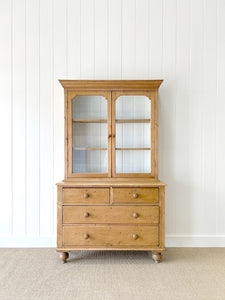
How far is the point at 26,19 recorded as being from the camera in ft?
8.81

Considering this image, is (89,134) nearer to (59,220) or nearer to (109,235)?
(59,220)

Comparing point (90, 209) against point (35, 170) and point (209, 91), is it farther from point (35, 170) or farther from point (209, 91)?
point (209, 91)

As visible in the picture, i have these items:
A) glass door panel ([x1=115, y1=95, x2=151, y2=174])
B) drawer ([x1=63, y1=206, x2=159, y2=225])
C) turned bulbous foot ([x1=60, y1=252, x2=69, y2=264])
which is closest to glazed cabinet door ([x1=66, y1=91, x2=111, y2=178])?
glass door panel ([x1=115, y1=95, x2=151, y2=174])

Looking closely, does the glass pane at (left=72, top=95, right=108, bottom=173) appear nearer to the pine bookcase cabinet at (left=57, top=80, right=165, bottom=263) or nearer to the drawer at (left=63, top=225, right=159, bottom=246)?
the pine bookcase cabinet at (left=57, top=80, right=165, bottom=263)

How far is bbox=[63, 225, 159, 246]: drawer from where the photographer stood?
7.21 ft

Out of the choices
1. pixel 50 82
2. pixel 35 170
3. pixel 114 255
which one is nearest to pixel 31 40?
pixel 50 82

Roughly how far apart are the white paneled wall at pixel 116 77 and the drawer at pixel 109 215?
0.55 metres

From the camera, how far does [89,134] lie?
2.41 m

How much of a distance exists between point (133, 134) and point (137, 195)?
24.5 inches

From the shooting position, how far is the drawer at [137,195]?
87.0 inches

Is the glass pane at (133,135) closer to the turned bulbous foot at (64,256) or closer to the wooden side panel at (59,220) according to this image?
the wooden side panel at (59,220)

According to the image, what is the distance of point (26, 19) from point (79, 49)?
697 mm

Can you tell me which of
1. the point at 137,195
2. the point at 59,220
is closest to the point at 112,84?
the point at 137,195

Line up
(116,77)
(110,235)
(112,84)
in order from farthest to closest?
(116,77)
(112,84)
(110,235)
